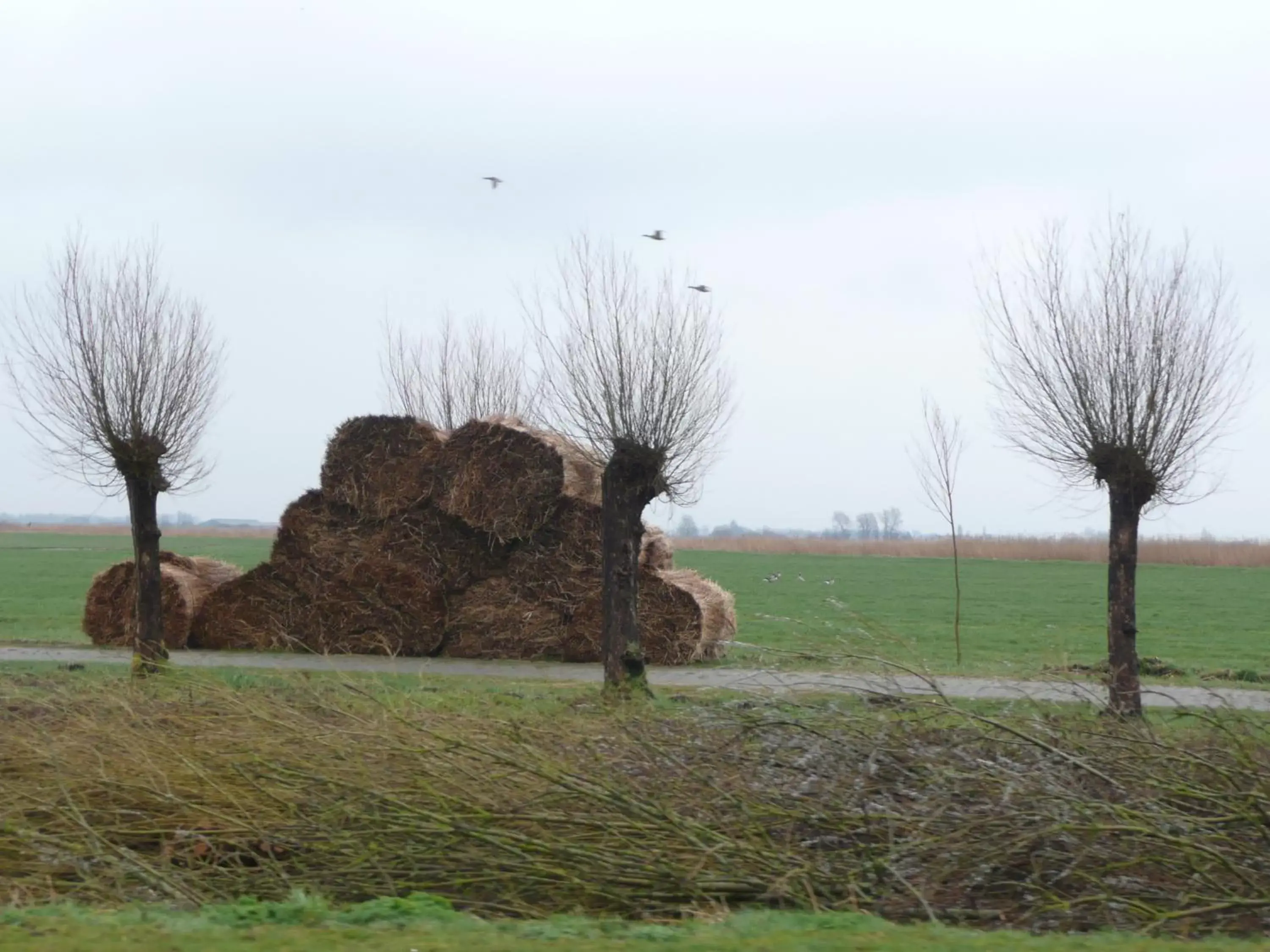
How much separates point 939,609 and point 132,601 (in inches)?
915

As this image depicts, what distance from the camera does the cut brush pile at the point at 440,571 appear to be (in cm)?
2044

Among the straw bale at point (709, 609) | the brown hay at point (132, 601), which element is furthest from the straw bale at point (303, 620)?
the straw bale at point (709, 609)

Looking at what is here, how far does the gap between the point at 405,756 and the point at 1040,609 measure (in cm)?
3153

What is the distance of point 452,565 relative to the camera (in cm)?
2116

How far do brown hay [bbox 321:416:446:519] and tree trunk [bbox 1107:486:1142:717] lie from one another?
36.3 ft

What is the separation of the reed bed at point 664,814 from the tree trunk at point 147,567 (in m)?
7.95

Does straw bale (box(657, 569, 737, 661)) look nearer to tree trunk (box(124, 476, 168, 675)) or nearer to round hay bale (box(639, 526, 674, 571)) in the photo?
round hay bale (box(639, 526, 674, 571))

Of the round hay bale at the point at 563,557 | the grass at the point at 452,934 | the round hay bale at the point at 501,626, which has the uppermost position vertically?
the round hay bale at the point at 563,557

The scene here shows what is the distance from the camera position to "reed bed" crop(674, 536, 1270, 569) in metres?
65.9

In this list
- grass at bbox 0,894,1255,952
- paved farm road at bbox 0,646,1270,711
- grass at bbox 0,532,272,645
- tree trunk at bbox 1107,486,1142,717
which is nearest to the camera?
grass at bbox 0,894,1255,952

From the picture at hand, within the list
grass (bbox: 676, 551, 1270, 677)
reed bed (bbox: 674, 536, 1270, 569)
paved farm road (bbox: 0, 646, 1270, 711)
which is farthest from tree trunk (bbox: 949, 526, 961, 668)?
reed bed (bbox: 674, 536, 1270, 569)

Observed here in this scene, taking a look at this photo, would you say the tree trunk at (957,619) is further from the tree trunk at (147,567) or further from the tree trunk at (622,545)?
the tree trunk at (147,567)

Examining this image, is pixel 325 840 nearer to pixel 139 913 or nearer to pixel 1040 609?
pixel 139 913

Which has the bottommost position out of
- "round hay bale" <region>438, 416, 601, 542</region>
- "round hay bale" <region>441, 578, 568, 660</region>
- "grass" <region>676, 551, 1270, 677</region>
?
"grass" <region>676, 551, 1270, 677</region>
